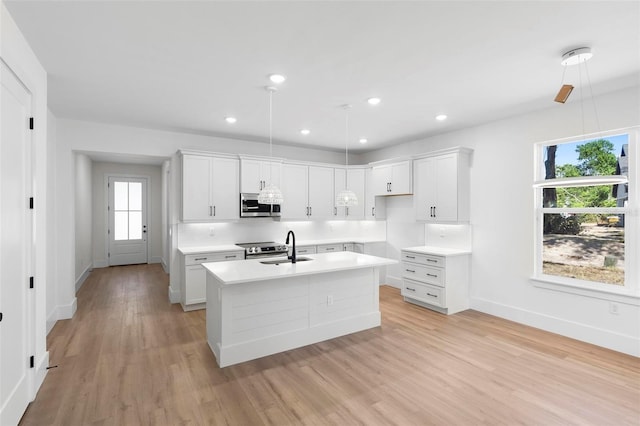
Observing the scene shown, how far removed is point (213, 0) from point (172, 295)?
4584 millimetres

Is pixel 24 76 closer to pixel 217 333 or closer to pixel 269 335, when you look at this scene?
pixel 217 333

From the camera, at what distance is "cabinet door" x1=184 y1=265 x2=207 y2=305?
187 inches

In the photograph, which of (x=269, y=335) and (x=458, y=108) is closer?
(x=269, y=335)

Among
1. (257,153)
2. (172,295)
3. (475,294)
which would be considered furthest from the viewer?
(257,153)

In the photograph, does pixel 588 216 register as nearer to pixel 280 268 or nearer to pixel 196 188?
pixel 280 268

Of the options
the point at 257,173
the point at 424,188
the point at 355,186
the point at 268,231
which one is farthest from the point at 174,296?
the point at 424,188

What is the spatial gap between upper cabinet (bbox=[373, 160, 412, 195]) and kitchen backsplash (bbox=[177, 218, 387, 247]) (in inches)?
33.9

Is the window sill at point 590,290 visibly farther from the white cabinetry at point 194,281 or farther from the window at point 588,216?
the white cabinetry at point 194,281

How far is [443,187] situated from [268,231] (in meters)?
3.22

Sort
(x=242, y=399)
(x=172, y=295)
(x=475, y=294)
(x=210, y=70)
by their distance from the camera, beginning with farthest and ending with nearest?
(x=172, y=295) < (x=475, y=294) < (x=210, y=70) < (x=242, y=399)

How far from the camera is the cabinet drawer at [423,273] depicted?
4.69m

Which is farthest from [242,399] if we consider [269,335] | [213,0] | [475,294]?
[475,294]

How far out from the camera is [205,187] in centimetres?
509

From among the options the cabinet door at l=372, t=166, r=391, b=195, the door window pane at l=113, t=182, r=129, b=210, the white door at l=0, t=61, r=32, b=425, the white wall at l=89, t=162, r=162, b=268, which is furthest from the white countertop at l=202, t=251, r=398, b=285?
the door window pane at l=113, t=182, r=129, b=210
